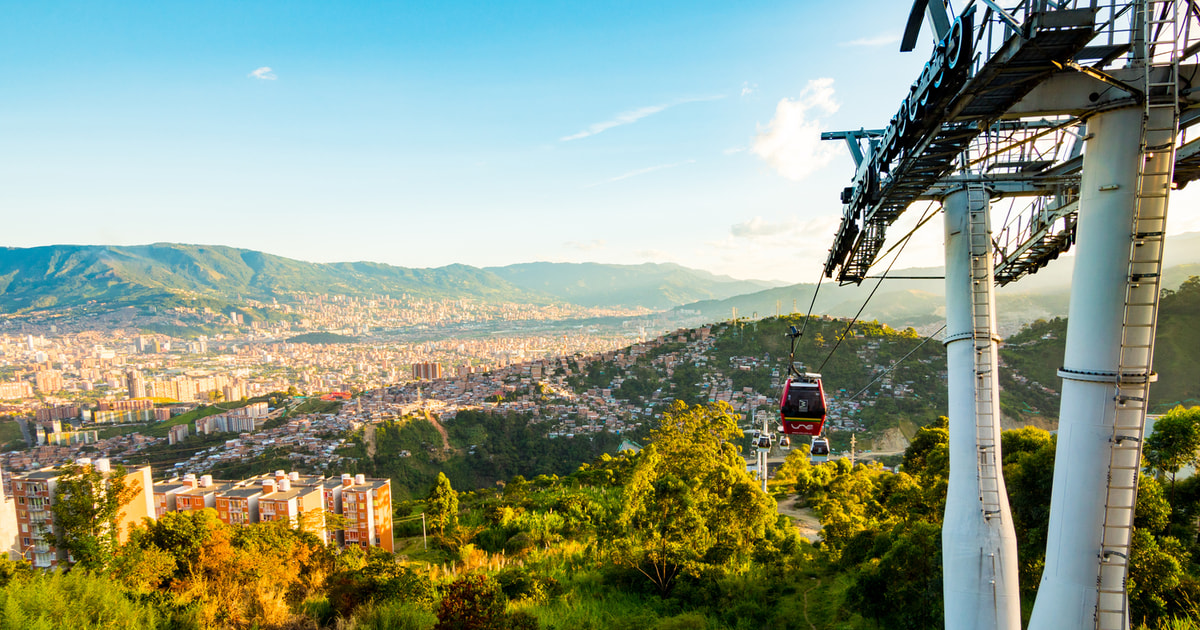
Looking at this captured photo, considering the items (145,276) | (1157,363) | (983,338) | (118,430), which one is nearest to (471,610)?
(983,338)

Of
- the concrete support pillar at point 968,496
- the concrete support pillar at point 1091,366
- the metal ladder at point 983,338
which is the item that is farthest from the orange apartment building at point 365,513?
the concrete support pillar at point 1091,366

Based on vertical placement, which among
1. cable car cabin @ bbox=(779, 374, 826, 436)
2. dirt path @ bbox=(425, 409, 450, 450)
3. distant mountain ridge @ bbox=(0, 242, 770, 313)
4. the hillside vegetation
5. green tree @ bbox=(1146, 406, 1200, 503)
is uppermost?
distant mountain ridge @ bbox=(0, 242, 770, 313)

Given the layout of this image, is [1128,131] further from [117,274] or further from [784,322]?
[117,274]

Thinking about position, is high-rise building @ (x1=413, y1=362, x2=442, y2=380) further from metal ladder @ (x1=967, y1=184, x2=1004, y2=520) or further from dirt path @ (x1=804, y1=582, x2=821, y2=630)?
metal ladder @ (x1=967, y1=184, x2=1004, y2=520)

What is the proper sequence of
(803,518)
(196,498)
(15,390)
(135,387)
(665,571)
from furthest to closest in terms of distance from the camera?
(15,390) < (135,387) < (196,498) < (803,518) < (665,571)

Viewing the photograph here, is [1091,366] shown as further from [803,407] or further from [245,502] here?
[245,502]

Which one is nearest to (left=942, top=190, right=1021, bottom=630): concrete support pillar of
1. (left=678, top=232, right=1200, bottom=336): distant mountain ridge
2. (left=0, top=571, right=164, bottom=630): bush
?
(left=0, top=571, right=164, bottom=630): bush

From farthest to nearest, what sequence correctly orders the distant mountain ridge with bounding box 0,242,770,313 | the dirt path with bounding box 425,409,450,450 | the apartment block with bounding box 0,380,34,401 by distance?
the distant mountain ridge with bounding box 0,242,770,313, the apartment block with bounding box 0,380,34,401, the dirt path with bounding box 425,409,450,450
